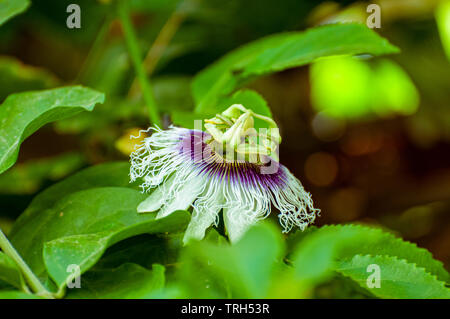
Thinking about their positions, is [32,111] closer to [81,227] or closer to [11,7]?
[81,227]

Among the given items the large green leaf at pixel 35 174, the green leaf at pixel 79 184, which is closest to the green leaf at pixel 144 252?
the green leaf at pixel 79 184

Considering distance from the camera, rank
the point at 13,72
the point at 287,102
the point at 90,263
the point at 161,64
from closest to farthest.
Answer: the point at 90,263
the point at 13,72
the point at 161,64
the point at 287,102

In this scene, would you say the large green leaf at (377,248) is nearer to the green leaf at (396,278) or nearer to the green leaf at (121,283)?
the green leaf at (396,278)

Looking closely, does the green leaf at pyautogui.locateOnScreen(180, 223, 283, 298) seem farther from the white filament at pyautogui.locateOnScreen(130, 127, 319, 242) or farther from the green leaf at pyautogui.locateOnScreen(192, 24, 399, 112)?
the green leaf at pyautogui.locateOnScreen(192, 24, 399, 112)

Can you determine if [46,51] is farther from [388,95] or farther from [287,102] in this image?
[388,95]

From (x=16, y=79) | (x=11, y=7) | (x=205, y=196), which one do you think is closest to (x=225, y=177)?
(x=205, y=196)

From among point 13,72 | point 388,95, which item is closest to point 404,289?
point 13,72
